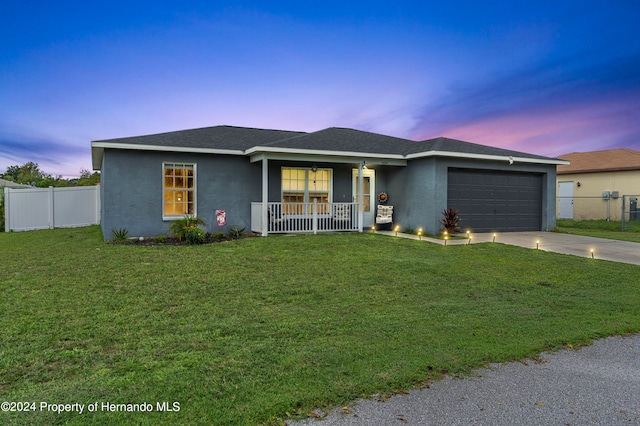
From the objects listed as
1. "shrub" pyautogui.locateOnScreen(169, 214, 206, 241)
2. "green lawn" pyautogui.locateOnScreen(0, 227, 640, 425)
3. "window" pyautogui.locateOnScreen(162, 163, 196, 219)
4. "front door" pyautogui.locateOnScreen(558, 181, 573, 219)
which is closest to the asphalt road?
"green lawn" pyautogui.locateOnScreen(0, 227, 640, 425)

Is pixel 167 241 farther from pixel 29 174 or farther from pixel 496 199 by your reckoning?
pixel 29 174

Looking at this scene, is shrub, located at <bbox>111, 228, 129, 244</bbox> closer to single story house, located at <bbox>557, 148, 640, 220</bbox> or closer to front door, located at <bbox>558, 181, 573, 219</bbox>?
single story house, located at <bbox>557, 148, 640, 220</bbox>

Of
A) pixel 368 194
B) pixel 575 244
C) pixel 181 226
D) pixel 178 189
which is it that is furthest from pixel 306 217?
pixel 575 244

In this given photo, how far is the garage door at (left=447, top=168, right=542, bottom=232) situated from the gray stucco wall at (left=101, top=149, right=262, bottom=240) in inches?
269

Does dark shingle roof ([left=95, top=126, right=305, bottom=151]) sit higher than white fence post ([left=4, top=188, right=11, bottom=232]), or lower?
higher

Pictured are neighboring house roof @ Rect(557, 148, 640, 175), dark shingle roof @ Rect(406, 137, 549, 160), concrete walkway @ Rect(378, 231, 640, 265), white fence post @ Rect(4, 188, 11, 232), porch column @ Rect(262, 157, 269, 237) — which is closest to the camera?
concrete walkway @ Rect(378, 231, 640, 265)

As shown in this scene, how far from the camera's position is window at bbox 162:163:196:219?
1134cm

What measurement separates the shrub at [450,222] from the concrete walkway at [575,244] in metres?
0.62

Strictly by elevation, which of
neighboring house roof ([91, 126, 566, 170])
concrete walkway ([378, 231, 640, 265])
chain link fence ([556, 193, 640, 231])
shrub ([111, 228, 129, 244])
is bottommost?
concrete walkway ([378, 231, 640, 265])

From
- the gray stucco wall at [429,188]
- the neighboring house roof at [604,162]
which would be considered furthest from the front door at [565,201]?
the gray stucco wall at [429,188]

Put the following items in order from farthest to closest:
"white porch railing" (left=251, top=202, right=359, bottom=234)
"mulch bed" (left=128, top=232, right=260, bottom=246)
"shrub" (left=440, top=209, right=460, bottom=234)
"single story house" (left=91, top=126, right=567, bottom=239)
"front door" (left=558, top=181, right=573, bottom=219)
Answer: "front door" (left=558, top=181, right=573, bottom=219) < "shrub" (left=440, top=209, right=460, bottom=234) < "white porch railing" (left=251, top=202, right=359, bottom=234) < "single story house" (left=91, top=126, right=567, bottom=239) < "mulch bed" (left=128, top=232, right=260, bottom=246)

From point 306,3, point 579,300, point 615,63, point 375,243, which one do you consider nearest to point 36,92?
point 306,3

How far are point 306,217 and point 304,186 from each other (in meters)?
1.27

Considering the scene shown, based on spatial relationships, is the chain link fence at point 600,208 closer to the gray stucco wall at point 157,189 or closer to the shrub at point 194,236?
the gray stucco wall at point 157,189
